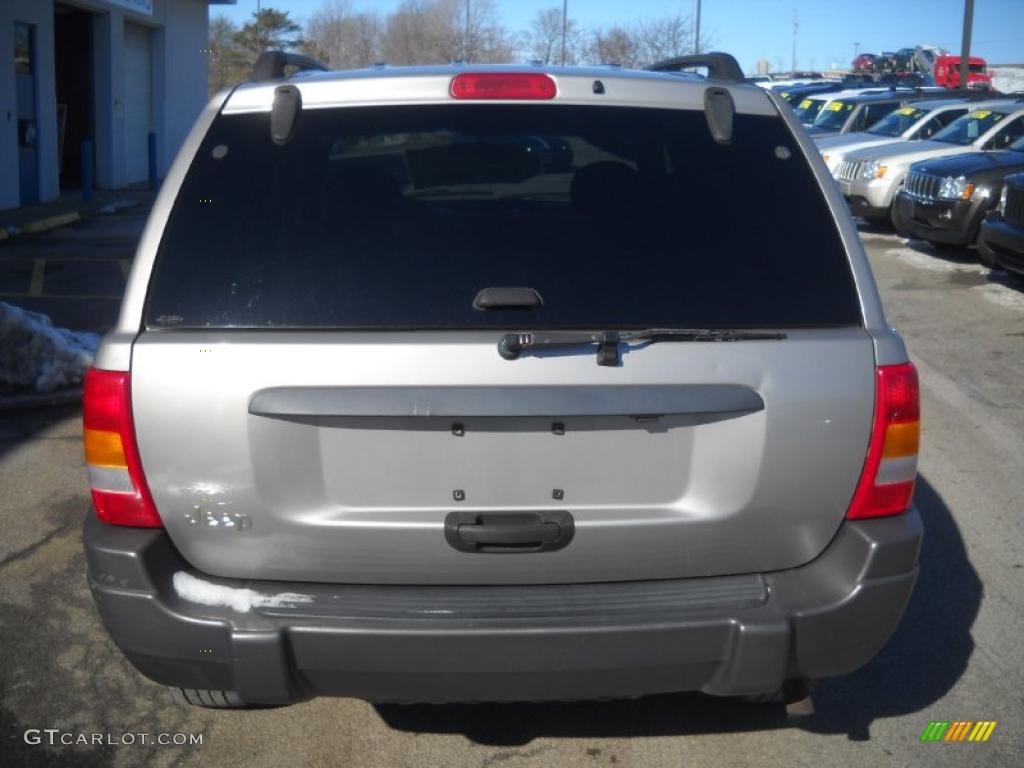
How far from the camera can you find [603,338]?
2891 millimetres

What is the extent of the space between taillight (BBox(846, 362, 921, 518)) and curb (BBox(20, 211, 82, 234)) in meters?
14.9

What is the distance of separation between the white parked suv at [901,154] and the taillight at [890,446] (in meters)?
13.8

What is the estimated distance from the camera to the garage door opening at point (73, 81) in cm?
2108

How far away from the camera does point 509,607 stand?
2967mm

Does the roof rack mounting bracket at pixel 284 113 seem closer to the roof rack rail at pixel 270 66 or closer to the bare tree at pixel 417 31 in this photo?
the roof rack rail at pixel 270 66

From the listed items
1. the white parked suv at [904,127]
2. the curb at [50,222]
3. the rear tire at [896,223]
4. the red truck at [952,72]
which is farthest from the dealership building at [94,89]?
the red truck at [952,72]

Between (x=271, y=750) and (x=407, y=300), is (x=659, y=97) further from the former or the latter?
(x=271, y=750)

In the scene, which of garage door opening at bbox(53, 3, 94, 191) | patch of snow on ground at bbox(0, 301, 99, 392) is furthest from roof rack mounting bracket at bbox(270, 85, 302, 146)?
garage door opening at bbox(53, 3, 94, 191)

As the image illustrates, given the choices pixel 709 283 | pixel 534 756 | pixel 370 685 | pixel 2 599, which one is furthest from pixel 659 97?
pixel 2 599

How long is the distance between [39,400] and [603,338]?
18.4 feet

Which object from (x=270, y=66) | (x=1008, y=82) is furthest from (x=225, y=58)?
(x=270, y=66)

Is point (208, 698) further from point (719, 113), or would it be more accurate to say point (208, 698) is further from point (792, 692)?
point (719, 113)

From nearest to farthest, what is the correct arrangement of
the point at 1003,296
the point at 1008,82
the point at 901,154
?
the point at 1003,296 < the point at 901,154 < the point at 1008,82

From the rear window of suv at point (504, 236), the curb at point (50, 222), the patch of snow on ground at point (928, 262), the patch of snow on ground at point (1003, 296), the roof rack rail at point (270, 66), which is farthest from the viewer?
the curb at point (50, 222)
